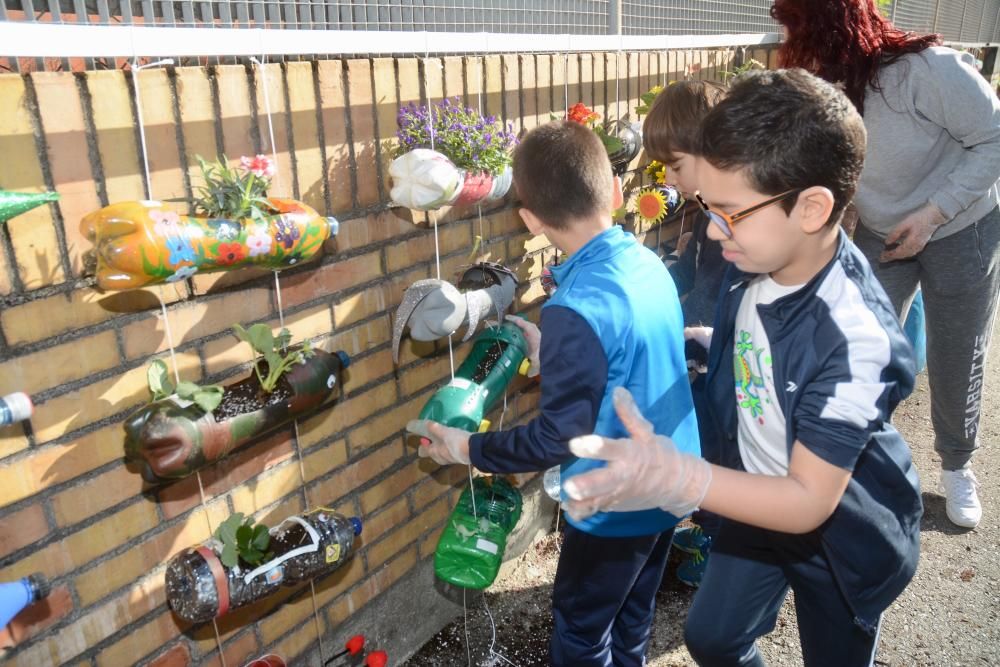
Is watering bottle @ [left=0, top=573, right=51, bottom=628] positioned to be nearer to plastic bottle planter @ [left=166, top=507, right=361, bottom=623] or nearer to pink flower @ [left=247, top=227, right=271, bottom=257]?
plastic bottle planter @ [left=166, top=507, right=361, bottom=623]

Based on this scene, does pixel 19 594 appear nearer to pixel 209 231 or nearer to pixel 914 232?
pixel 209 231

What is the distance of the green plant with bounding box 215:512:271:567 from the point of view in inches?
62.4

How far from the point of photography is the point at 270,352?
1.62m

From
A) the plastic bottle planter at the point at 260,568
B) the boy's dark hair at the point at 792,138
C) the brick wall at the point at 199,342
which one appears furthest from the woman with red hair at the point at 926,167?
the plastic bottle planter at the point at 260,568

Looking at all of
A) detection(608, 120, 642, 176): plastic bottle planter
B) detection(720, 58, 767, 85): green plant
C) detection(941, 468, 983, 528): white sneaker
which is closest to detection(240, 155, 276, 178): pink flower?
detection(608, 120, 642, 176): plastic bottle planter

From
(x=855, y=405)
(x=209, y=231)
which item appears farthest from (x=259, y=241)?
(x=855, y=405)

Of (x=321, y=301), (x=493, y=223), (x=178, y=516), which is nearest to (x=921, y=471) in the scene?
(x=493, y=223)

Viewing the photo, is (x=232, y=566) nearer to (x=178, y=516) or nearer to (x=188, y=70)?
(x=178, y=516)

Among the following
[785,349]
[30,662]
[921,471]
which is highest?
[785,349]

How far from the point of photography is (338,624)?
2186 mm

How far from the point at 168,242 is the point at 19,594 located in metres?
0.64

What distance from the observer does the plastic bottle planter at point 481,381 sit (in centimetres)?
194

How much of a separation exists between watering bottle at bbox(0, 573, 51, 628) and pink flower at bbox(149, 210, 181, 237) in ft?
2.09

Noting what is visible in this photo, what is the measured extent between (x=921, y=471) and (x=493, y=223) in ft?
7.62
